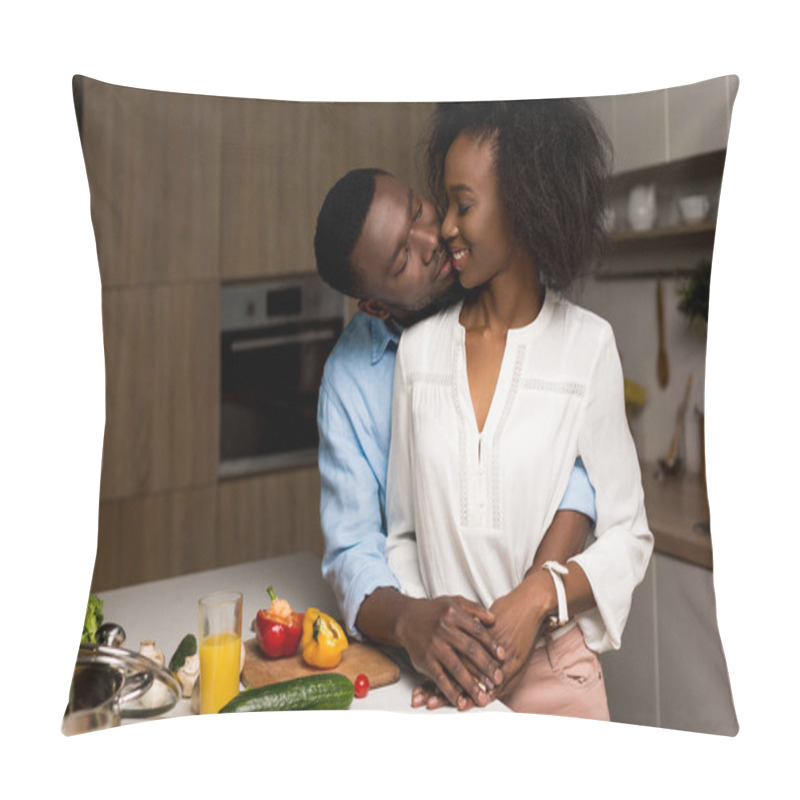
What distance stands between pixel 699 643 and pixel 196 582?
32.9 inches

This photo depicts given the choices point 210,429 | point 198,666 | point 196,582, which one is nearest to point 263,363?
point 210,429

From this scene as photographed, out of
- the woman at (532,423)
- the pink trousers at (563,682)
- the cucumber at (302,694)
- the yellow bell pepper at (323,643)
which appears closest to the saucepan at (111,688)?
the cucumber at (302,694)

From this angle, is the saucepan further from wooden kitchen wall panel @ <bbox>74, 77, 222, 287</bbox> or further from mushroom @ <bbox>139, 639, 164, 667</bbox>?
wooden kitchen wall panel @ <bbox>74, 77, 222, 287</bbox>

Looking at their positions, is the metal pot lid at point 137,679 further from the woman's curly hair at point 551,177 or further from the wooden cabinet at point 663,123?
the wooden cabinet at point 663,123

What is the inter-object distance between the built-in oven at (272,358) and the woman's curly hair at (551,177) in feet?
0.91

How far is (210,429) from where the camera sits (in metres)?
1.58

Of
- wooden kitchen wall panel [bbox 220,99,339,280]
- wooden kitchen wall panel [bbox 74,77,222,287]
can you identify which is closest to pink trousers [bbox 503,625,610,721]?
wooden kitchen wall panel [bbox 220,99,339,280]

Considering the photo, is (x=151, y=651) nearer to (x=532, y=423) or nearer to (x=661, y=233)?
(x=532, y=423)

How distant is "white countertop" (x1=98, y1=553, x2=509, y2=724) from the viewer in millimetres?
1544

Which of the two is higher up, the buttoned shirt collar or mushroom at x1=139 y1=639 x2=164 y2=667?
the buttoned shirt collar

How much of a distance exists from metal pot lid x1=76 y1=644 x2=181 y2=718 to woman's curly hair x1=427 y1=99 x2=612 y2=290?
89cm

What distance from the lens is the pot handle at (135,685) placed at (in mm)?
1488

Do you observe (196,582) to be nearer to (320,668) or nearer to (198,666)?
(198,666)

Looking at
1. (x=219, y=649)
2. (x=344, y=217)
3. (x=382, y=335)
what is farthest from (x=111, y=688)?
(x=344, y=217)
